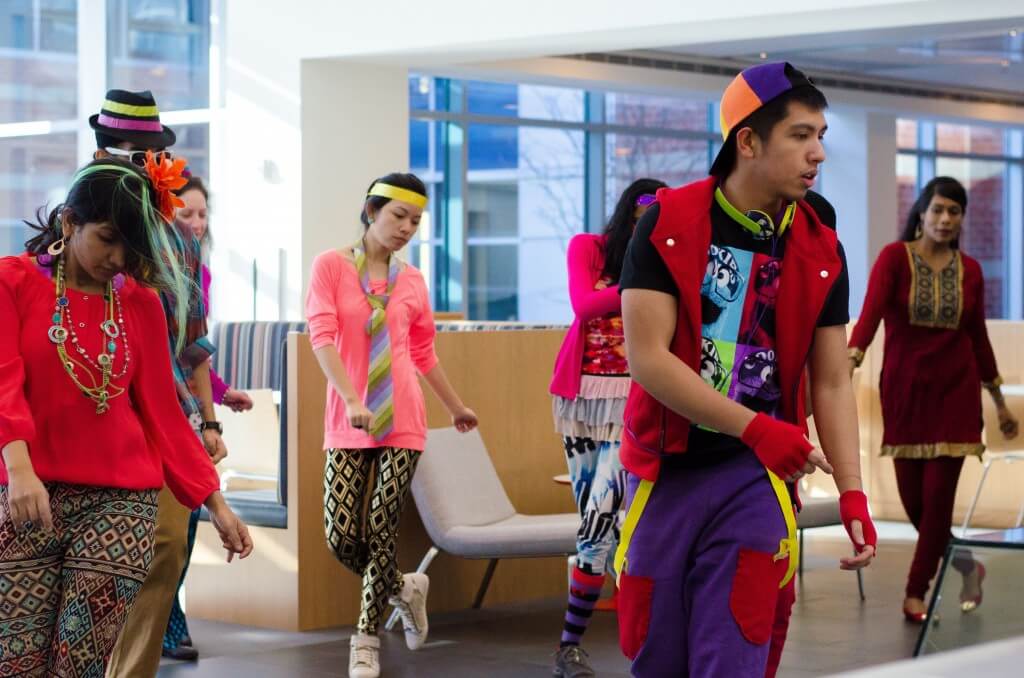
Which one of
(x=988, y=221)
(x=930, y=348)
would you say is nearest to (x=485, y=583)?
(x=930, y=348)

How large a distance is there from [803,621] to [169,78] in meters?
8.19

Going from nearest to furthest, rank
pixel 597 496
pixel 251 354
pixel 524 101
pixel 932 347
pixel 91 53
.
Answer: pixel 597 496
pixel 932 347
pixel 251 354
pixel 91 53
pixel 524 101

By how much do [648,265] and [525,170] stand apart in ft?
46.1

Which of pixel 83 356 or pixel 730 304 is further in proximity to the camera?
pixel 83 356

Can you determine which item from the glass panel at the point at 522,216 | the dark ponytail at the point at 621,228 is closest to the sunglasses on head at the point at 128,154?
the dark ponytail at the point at 621,228

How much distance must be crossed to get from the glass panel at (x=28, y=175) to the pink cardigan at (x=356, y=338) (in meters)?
9.39

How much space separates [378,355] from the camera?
16.1 feet

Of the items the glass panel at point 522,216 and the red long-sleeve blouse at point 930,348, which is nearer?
the red long-sleeve blouse at point 930,348

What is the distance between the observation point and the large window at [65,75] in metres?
12.5

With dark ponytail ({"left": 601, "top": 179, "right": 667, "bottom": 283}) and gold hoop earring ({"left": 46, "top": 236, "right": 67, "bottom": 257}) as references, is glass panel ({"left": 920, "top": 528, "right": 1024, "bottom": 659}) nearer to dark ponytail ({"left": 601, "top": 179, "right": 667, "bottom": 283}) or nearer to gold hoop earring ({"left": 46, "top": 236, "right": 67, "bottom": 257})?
dark ponytail ({"left": 601, "top": 179, "right": 667, "bottom": 283})

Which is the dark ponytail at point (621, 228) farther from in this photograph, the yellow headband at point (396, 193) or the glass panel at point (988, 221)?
the glass panel at point (988, 221)

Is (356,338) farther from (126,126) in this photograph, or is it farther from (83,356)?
(83,356)

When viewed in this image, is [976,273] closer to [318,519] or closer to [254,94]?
[318,519]

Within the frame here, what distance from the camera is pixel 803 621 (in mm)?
5941
